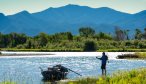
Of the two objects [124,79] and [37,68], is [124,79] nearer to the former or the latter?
[124,79]

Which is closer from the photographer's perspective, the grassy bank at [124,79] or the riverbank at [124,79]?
the riverbank at [124,79]

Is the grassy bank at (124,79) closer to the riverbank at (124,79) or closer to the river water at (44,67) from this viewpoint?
the riverbank at (124,79)

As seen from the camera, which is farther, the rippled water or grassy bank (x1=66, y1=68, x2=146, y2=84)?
the rippled water

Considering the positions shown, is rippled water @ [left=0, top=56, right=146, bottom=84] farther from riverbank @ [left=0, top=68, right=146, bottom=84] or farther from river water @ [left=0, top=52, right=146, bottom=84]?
riverbank @ [left=0, top=68, right=146, bottom=84]

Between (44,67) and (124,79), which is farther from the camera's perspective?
(44,67)

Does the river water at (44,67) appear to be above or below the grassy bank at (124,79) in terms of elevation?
below

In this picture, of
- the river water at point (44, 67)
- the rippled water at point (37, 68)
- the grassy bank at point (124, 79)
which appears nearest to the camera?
the grassy bank at point (124, 79)

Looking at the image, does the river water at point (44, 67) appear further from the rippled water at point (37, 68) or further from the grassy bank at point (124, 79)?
the grassy bank at point (124, 79)

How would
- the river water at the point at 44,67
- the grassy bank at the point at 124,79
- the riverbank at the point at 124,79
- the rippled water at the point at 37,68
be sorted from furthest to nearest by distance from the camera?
the river water at the point at 44,67
the rippled water at the point at 37,68
the grassy bank at the point at 124,79
the riverbank at the point at 124,79

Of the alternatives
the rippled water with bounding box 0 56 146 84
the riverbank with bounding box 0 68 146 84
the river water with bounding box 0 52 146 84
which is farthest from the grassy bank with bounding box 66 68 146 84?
the rippled water with bounding box 0 56 146 84

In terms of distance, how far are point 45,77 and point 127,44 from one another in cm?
14052

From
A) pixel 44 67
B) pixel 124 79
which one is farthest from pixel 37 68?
pixel 124 79

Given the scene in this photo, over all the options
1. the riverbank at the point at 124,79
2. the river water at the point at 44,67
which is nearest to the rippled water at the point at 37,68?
the river water at the point at 44,67

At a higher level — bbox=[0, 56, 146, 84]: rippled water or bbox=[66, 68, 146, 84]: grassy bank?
bbox=[66, 68, 146, 84]: grassy bank
